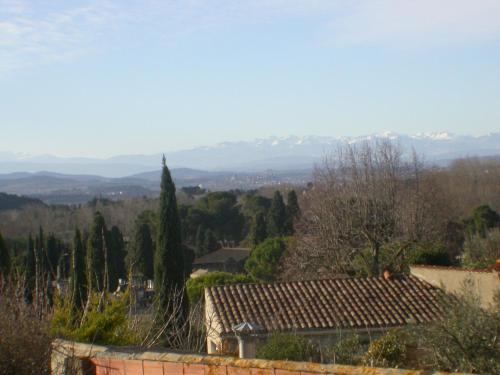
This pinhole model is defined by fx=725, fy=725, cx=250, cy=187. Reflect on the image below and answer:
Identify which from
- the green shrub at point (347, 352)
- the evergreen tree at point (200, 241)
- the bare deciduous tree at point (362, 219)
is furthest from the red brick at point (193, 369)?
the evergreen tree at point (200, 241)

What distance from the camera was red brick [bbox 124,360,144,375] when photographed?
4379 mm

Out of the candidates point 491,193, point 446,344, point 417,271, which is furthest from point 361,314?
point 491,193

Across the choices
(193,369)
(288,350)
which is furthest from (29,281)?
(193,369)

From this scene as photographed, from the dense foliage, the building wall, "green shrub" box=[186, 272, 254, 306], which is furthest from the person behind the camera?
the dense foliage

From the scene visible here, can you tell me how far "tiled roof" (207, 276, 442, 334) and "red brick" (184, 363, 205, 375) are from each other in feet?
35.2

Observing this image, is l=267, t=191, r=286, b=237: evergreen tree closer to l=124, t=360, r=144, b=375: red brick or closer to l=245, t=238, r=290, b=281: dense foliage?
l=245, t=238, r=290, b=281: dense foliage

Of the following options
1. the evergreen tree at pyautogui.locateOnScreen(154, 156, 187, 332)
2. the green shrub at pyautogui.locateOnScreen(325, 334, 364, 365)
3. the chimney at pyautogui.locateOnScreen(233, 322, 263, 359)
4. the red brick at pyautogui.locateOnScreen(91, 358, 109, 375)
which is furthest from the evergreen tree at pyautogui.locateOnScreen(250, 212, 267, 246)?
the red brick at pyautogui.locateOnScreen(91, 358, 109, 375)

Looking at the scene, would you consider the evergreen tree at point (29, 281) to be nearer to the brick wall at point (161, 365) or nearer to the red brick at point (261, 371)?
the brick wall at point (161, 365)

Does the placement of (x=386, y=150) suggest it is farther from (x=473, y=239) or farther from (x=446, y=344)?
(x=446, y=344)

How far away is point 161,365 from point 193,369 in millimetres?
259

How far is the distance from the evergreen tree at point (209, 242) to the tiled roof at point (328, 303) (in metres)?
31.4

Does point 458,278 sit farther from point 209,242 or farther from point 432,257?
point 209,242

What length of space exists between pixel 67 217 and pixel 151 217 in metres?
25.1

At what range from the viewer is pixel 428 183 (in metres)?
35.5
